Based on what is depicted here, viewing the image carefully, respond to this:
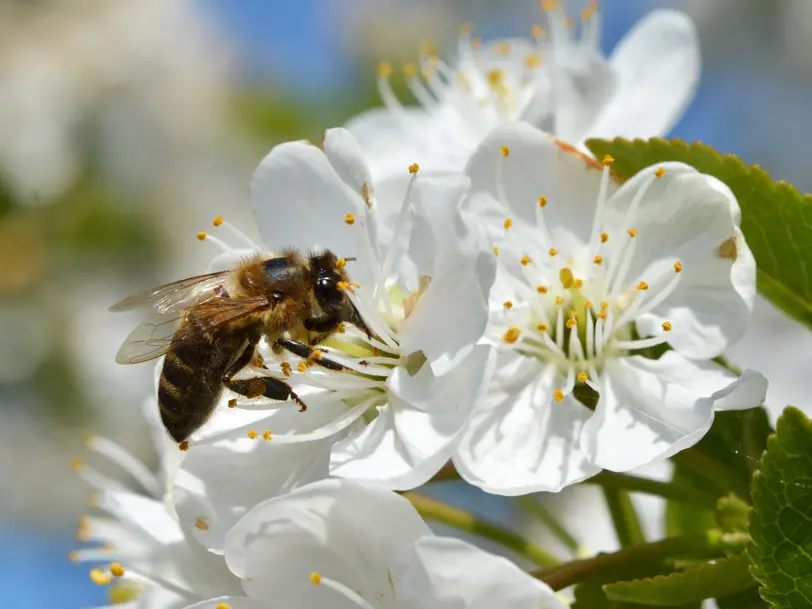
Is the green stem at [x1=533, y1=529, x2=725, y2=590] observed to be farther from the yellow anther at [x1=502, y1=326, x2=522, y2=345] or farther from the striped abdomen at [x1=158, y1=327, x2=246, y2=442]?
the striped abdomen at [x1=158, y1=327, x2=246, y2=442]

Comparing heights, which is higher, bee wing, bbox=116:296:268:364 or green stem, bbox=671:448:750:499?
bee wing, bbox=116:296:268:364

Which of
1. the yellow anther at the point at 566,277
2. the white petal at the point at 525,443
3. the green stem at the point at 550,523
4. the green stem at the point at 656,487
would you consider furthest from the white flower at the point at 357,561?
the green stem at the point at 550,523

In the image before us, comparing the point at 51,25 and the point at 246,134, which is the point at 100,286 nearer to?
the point at 246,134

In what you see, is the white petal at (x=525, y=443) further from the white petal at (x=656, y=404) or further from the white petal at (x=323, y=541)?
the white petal at (x=323, y=541)

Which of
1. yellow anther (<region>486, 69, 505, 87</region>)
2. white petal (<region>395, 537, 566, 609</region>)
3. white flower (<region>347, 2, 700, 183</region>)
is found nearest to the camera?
white petal (<region>395, 537, 566, 609</region>)

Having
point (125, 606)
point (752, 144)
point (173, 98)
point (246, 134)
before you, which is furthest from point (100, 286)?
point (752, 144)

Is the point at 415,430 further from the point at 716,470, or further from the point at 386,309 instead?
the point at 716,470

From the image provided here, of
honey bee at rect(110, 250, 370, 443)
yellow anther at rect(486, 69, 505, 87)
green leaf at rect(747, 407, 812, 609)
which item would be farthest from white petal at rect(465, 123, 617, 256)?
yellow anther at rect(486, 69, 505, 87)
